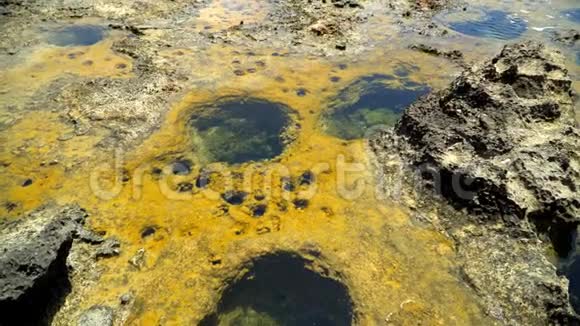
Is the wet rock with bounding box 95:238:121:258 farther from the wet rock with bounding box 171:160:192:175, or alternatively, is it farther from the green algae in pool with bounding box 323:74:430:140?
the green algae in pool with bounding box 323:74:430:140

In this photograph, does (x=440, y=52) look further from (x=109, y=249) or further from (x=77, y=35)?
(x=77, y=35)

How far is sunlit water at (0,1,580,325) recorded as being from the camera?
4793 mm

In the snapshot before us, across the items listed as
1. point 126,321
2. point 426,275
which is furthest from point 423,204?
point 126,321

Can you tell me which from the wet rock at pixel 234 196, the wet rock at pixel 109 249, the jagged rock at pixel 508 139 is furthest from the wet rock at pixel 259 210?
the jagged rock at pixel 508 139

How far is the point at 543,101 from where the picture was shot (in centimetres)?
636

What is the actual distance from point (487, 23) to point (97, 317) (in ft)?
37.2

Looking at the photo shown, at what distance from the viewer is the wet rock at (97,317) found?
4431mm

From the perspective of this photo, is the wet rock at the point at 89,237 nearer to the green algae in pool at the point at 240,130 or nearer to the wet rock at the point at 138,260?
the wet rock at the point at 138,260

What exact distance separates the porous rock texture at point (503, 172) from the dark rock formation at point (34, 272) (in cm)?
418

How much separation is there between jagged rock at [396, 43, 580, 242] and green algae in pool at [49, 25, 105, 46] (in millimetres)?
7022

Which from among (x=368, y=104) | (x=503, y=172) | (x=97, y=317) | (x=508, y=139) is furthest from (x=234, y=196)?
(x=508, y=139)

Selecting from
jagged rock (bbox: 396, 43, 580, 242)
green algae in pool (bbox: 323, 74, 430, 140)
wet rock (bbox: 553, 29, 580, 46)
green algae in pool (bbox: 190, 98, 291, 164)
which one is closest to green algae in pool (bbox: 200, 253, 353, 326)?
green algae in pool (bbox: 190, 98, 291, 164)

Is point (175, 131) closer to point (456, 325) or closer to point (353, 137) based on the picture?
→ point (353, 137)

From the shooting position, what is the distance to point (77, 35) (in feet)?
31.9
